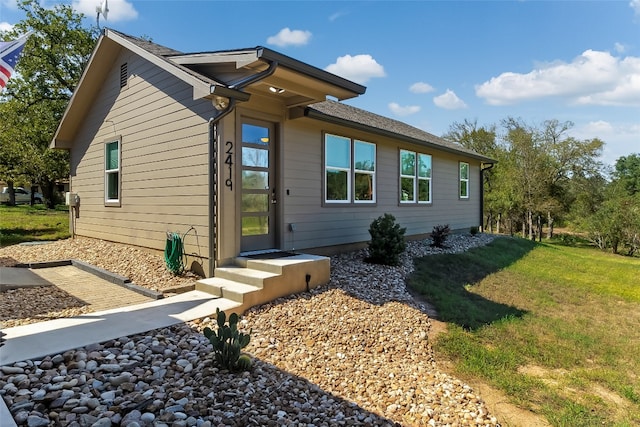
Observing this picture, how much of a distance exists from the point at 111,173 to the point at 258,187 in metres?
4.34

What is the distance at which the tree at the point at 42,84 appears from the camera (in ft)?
51.6

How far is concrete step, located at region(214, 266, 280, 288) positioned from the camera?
4.96m

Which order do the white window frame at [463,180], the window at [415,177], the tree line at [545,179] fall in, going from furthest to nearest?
the tree line at [545,179], the white window frame at [463,180], the window at [415,177]

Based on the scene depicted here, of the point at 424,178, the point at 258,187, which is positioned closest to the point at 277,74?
the point at 258,187

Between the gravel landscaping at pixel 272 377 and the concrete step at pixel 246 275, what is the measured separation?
344 mm

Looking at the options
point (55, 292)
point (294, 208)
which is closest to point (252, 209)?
point (294, 208)

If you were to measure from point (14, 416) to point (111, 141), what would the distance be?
7476 mm

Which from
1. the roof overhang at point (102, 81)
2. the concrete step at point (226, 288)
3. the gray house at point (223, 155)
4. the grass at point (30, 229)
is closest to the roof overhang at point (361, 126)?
the gray house at point (223, 155)

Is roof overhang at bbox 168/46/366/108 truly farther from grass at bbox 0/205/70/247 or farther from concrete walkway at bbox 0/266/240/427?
grass at bbox 0/205/70/247

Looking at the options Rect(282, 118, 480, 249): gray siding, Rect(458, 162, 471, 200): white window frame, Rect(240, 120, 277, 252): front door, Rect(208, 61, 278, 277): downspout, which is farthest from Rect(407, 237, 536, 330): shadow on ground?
Rect(208, 61, 278, 277): downspout

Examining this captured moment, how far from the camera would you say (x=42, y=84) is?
16.6 meters

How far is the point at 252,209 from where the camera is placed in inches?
251

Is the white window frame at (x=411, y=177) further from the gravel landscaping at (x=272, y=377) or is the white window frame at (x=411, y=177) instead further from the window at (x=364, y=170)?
the gravel landscaping at (x=272, y=377)

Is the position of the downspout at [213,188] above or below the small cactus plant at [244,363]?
above
